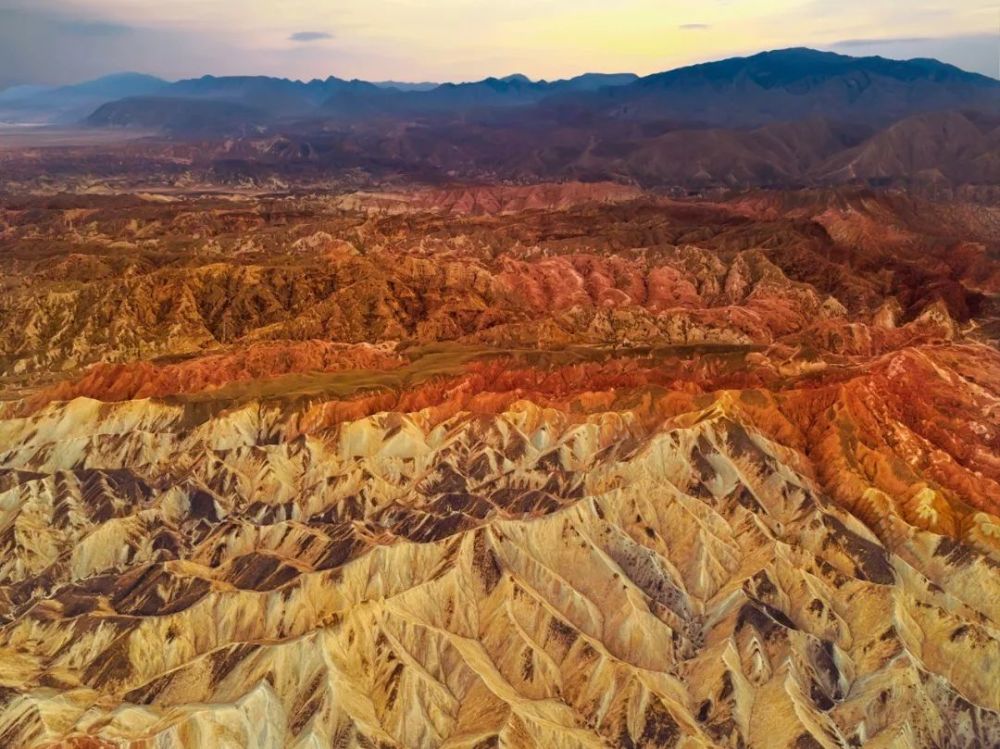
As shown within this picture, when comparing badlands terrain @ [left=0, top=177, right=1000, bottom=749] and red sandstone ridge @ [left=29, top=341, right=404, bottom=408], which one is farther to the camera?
red sandstone ridge @ [left=29, top=341, right=404, bottom=408]

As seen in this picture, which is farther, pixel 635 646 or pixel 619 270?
pixel 619 270

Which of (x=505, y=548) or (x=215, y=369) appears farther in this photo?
(x=215, y=369)

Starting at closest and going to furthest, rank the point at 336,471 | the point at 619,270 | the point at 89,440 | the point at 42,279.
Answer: the point at 336,471 < the point at 89,440 < the point at 42,279 < the point at 619,270

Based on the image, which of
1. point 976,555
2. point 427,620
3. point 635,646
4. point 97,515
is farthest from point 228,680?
point 976,555

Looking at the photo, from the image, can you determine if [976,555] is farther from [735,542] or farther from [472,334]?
[472,334]

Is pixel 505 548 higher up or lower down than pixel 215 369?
lower down

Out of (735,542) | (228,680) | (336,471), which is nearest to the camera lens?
(228,680)

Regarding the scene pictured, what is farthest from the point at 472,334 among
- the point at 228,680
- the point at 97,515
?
the point at 228,680

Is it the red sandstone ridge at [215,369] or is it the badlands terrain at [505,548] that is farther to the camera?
the red sandstone ridge at [215,369]
